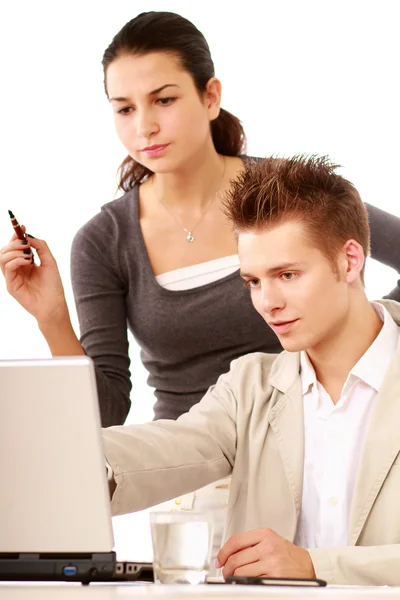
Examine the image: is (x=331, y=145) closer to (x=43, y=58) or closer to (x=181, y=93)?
(x=43, y=58)

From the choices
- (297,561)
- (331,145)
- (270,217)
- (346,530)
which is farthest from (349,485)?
(331,145)

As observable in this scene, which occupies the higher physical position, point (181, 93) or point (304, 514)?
point (181, 93)

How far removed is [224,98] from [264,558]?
8.04 feet

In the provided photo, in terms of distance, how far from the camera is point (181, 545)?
111cm

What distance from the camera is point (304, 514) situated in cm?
171

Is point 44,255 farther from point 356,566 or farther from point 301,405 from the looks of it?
point 356,566

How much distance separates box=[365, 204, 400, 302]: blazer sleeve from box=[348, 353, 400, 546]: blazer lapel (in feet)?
1.80

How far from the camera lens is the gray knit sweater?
7.00 feet

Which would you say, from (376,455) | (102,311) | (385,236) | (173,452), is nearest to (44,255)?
(102,311)

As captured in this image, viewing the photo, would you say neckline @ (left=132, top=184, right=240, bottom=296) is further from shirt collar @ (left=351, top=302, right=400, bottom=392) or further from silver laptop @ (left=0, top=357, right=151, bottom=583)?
silver laptop @ (left=0, top=357, right=151, bottom=583)

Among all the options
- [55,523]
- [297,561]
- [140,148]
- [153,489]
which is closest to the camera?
[55,523]

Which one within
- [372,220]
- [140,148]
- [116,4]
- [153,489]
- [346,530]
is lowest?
[346,530]

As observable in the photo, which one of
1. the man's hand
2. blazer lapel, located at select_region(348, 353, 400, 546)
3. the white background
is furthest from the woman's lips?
the white background

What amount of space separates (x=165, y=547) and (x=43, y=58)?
9.44ft
